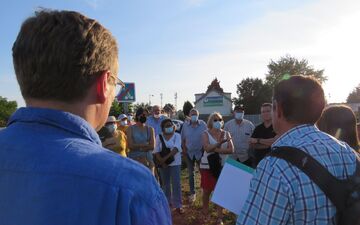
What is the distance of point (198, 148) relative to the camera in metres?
8.31

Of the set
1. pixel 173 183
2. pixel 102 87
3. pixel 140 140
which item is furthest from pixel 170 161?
pixel 102 87

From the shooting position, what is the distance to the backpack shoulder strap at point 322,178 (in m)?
1.89

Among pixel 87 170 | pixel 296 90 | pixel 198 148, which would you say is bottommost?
pixel 198 148

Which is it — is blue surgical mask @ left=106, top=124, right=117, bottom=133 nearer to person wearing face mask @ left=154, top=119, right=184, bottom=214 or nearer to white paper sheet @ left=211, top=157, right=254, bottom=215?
person wearing face mask @ left=154, top=119, right=184, bottom=214

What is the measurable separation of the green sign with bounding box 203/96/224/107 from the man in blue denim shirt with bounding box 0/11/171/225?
2491 inches

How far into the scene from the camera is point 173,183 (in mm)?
7453

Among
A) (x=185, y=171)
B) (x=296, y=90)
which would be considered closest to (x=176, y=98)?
(x=185, y=171)

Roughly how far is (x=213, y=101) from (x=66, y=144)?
63923mm

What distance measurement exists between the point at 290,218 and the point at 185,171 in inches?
418

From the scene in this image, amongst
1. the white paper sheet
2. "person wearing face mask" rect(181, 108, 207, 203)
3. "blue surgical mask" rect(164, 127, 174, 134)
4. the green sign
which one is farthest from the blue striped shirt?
the green sign

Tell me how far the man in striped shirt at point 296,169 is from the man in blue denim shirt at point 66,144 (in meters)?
0.96

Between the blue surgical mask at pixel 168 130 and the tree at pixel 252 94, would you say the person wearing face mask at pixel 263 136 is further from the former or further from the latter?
the tree at pixel 252 94

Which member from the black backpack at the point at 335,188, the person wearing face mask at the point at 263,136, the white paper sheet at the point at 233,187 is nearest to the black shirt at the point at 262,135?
the person wearing face mask at the point at 263,136

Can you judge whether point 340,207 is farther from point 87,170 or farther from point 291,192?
point 87,170
